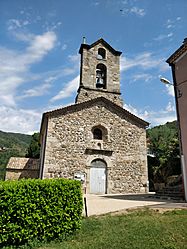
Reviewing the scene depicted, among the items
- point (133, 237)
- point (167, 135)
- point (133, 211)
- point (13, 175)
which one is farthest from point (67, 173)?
point (167, 135)

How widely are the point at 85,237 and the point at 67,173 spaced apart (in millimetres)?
8033

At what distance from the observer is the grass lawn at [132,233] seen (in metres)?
4.38

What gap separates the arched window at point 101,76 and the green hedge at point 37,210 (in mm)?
Result: 12724

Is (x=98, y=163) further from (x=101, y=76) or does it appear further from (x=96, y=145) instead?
(x=101, y=76)

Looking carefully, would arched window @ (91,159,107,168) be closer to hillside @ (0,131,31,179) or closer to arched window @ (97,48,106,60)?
arched window @ (97,48,106,60)

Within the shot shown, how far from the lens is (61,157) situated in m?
13.1

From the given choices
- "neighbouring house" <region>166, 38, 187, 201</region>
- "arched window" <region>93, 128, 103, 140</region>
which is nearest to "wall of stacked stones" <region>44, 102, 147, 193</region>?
"arched window" <region>93, 128, 103, 140</region>

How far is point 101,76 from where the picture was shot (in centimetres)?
1775

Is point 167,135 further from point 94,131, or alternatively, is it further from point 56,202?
point 56,202

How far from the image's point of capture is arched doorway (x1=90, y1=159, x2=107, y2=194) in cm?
1335

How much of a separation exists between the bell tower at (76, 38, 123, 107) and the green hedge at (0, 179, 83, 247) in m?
11.5

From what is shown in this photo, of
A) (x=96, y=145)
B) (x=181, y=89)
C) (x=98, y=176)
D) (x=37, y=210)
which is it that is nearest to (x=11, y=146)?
(x=96, y=145)

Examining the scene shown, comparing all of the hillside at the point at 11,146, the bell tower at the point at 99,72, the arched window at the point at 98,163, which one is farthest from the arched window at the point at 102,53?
the hillside at the point at 11,146

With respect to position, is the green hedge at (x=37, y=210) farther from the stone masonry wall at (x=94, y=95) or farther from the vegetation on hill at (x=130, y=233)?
the stone masonry wall at (x=94, y=95)
